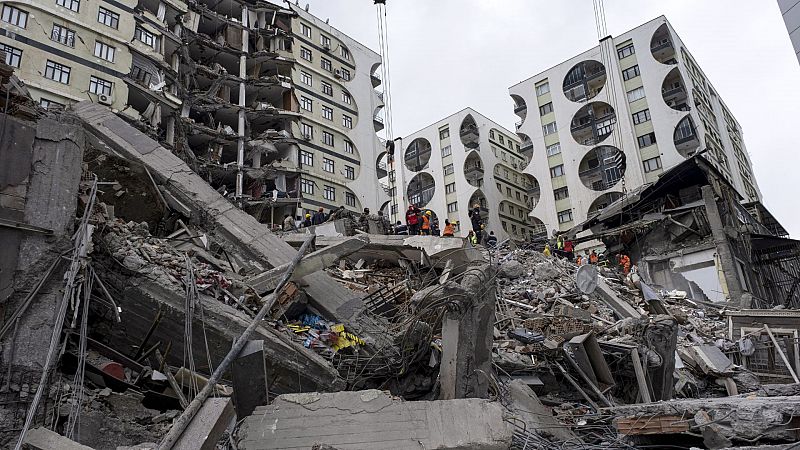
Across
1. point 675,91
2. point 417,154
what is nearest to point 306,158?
point 417,154

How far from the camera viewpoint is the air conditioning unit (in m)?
22.8

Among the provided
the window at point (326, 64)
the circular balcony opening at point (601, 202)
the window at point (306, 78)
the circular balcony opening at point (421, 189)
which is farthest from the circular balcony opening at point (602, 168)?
the window at point (306, 78)

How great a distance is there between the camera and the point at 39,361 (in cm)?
478

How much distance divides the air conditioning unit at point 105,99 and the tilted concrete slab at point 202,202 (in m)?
15.1

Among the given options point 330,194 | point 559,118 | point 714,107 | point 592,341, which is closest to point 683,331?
point 592,341

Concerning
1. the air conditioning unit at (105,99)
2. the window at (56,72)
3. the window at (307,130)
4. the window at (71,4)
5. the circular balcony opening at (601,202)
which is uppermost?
the window at (71,4)

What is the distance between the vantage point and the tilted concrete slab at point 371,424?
440 centimetres

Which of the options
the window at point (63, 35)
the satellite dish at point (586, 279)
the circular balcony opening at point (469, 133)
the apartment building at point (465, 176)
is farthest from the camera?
the circular balcony opening at point (469, 133)

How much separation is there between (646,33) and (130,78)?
1452 inches

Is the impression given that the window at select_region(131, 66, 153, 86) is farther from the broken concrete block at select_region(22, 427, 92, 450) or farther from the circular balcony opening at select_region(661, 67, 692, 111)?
the circular balcony opening at select_region(661, 67, 692, 111)

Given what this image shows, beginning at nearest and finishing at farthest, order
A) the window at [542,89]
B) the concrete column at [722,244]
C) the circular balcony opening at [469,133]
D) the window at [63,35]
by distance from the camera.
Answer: the concrete column at [722,244] → the window at [63,35] → the window at [542,89] → the circular balcony opening at [469,133]

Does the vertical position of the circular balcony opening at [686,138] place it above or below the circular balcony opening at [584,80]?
below

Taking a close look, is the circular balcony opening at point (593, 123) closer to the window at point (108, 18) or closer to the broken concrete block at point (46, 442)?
the window at point (108, 18)

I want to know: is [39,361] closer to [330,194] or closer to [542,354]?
[542,354]
